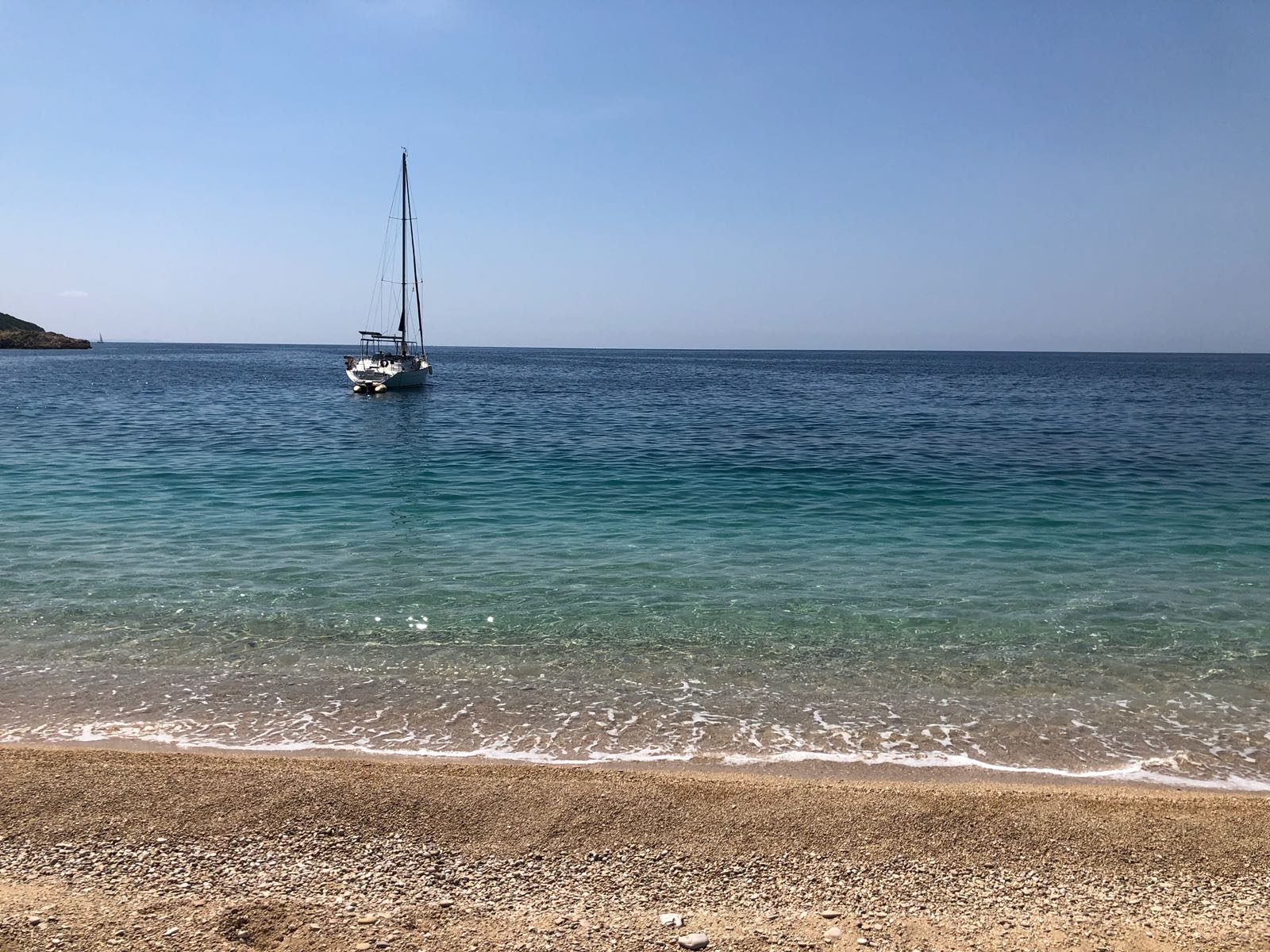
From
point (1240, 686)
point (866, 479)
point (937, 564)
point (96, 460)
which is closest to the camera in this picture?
point (1240, 686)

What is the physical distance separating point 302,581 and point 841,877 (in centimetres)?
969

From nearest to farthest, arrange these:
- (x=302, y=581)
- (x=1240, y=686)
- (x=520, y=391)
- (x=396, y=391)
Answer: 1. (x=1240, y=686)
2. (x=302, y=581)
3. (x=396, y=391)
4. (x=520, y=391)

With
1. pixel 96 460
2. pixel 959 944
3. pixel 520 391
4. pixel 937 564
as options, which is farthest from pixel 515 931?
pixel 520 391

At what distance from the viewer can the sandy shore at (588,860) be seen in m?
4.76

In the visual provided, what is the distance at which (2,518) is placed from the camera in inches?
633

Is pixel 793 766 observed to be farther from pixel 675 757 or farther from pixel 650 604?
pixel 650 604

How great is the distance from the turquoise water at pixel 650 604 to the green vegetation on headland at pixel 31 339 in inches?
6433

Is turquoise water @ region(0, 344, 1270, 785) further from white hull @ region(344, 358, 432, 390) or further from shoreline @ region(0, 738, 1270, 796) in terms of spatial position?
white hull @ region(344, 358, 432, 390)

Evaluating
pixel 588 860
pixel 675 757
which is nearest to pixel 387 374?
pixel 675 757

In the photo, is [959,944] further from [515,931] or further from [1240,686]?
[1240,686]

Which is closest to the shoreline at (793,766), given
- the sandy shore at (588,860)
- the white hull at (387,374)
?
the sandy shore at (588,860)

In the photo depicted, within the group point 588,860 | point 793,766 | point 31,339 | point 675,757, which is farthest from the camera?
point 31,339

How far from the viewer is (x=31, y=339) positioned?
15688 cm

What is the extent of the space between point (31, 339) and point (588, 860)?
19528cm
